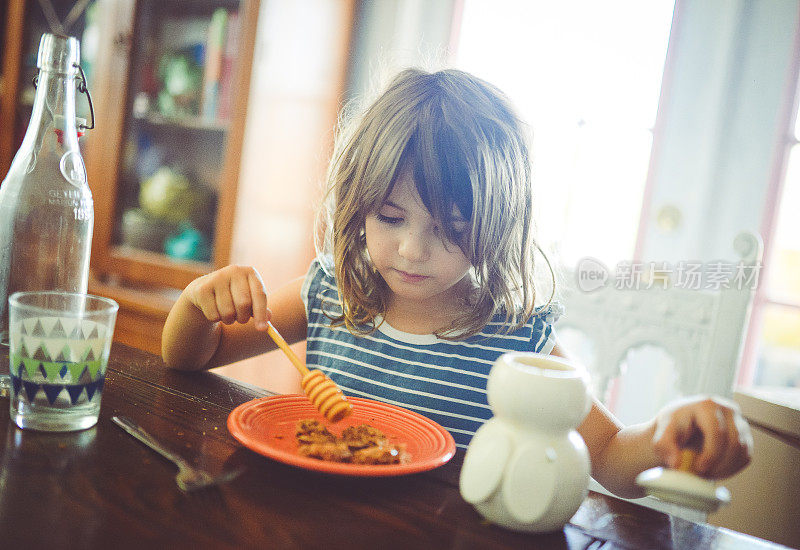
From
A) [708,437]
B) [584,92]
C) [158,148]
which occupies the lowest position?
[708,437]

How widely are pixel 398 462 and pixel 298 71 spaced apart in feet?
5.49

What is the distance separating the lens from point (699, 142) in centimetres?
182

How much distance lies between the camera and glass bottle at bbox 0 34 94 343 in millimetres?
699

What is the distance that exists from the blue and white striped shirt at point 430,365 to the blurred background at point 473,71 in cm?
75

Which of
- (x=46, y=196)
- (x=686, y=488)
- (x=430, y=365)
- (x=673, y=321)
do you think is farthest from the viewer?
(x=673, y=321)

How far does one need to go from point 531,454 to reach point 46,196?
0.56 metres

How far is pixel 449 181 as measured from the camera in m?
0.87

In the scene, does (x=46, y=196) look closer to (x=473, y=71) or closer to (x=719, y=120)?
(x=473, y=71)

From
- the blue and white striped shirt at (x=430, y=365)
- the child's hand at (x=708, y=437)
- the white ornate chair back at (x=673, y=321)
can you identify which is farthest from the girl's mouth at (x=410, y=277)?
the white ornate chair back at (x=673, y=321)

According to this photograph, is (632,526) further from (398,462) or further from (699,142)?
(699,142)

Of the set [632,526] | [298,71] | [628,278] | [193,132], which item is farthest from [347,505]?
[193,132]

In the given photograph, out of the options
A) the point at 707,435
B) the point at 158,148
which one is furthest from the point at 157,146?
the point at 707,435

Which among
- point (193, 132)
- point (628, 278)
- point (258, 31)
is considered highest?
point (258, 31)

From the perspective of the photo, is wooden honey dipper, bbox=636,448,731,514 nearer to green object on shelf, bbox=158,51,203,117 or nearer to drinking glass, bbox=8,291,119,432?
drinking glass, bbox=8,291,119,432
